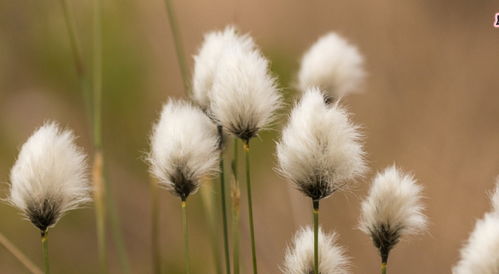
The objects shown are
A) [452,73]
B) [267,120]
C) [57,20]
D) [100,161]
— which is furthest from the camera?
[57,20]

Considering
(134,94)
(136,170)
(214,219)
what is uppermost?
(134,94)

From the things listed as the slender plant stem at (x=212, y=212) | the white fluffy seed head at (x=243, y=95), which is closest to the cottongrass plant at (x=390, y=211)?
the white fluffy seed head at (x=243, y=95)

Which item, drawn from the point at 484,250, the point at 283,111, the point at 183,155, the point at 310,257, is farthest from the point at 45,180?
the point at 283,111

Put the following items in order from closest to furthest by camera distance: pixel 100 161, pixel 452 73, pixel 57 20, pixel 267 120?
1. pixel 267 120
2. pixel 100 161
3. pixel 452 73
4. pixel 57 20

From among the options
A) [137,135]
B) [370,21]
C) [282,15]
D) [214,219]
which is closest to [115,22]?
[137,135]

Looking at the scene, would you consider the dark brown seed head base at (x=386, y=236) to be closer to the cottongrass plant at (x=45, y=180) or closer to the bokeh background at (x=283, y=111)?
the cottongrass plant at (x=45, y=180)

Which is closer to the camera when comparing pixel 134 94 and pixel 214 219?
pixel 214 219

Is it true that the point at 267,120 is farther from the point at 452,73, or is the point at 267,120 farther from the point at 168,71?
the point at 168,71
